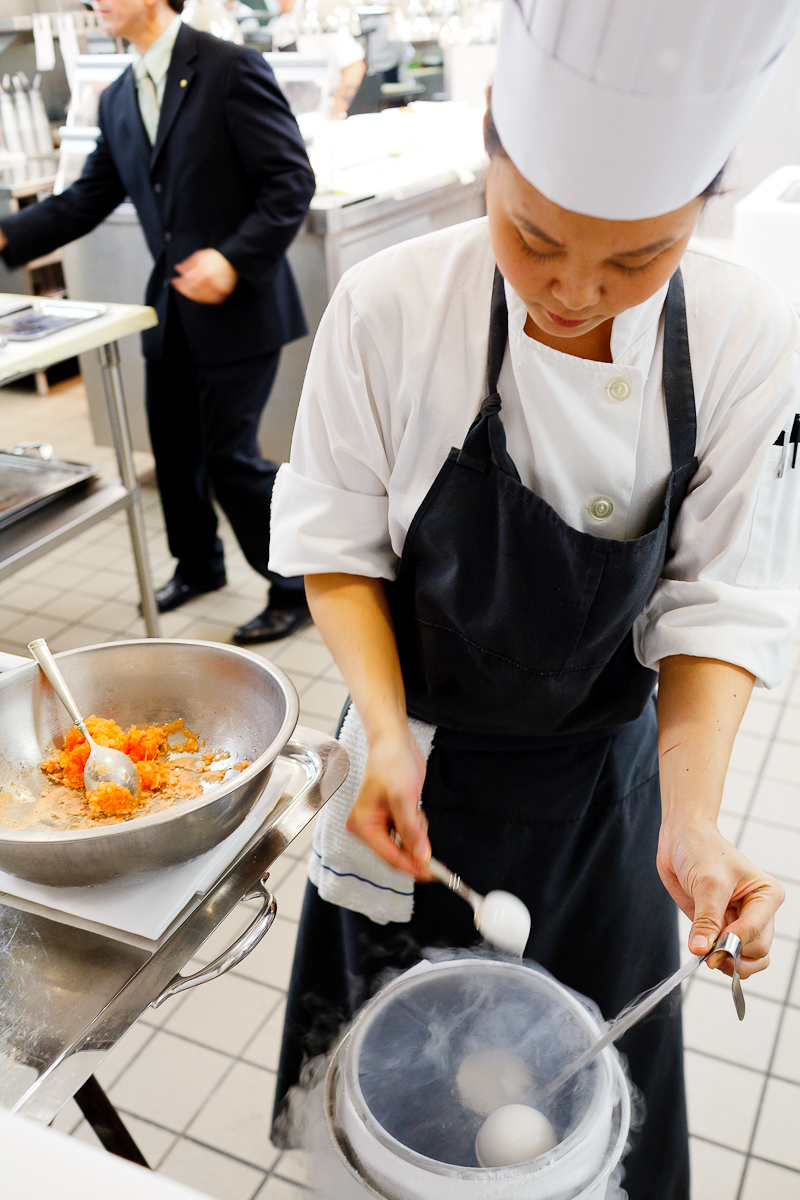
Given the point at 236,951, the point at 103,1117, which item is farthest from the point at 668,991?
the point at 103,1117

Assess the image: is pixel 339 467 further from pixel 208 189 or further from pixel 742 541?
pixel 208 189

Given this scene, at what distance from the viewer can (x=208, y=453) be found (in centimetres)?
296

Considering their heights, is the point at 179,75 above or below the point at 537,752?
above

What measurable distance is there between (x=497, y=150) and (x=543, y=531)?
36cm

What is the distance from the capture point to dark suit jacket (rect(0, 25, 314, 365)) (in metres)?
2.70

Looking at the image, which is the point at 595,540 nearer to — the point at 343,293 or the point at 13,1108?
the point at 343,293

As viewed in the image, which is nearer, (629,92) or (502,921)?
(629,92)

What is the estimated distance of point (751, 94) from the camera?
728 mm

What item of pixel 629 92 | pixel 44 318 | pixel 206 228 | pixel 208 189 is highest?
pixel 629 92

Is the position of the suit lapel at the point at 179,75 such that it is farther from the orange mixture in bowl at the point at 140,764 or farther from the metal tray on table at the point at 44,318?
the orange mixture in bowl at the point at 140,764

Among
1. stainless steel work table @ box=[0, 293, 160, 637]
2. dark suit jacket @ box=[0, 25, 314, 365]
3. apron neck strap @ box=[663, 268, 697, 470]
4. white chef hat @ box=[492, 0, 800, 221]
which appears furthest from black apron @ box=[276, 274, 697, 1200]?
dark suit jacket @ box=[0, 25, 314, 365]

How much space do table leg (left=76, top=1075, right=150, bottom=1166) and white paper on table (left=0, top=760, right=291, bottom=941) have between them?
1.49 feet

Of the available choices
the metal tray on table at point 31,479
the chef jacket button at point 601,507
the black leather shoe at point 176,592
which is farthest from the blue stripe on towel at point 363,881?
the black leather shoe at point 176,592

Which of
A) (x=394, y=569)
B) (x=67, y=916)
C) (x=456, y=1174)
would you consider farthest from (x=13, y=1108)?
(x=394, y=569)
